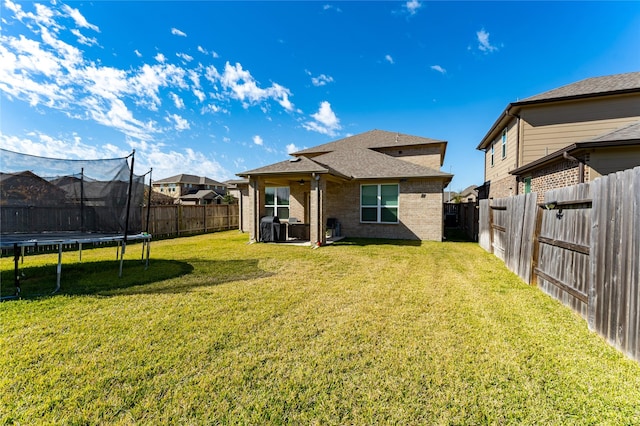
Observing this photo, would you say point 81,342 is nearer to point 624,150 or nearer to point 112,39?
point 112,39

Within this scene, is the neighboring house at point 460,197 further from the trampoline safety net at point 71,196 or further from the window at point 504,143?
the trampoline safety net at point 71,196

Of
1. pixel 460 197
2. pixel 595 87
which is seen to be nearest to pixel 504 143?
pixel 595 87

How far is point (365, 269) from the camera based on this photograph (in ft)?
22.0

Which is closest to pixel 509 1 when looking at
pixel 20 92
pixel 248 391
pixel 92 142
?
pixel 248 391

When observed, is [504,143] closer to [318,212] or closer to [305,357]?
[318,212]

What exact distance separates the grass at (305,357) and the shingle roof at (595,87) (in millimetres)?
10436

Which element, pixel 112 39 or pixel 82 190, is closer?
pixel 82 190

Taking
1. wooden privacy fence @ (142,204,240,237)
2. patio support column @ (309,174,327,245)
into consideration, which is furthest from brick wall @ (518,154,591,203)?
wooden privacy fence @ (142,204,240,237)

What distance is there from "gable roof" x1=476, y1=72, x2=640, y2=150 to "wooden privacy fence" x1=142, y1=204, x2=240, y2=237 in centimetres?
1667

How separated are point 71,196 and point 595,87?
19.1 metres

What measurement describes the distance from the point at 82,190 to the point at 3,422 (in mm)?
6615

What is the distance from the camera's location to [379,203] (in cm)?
1271

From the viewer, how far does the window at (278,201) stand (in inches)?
559

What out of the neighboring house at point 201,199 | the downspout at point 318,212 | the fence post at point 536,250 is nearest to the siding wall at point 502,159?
the fence post at point 536,250
